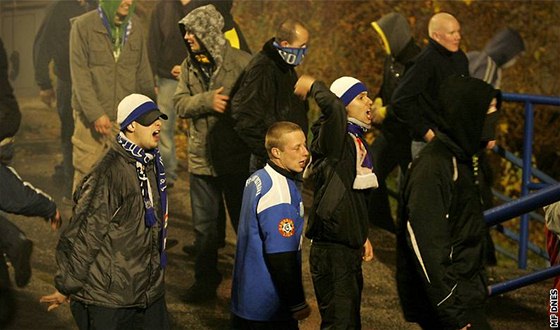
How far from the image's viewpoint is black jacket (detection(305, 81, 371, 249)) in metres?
5.89

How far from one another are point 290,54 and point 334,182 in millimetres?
1178

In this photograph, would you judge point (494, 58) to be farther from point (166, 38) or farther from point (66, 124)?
A: point (66, 124)

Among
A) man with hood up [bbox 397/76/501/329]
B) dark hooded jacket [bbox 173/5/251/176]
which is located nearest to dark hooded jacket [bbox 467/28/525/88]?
dark hooded jacket [bbox 173/5/251/176]

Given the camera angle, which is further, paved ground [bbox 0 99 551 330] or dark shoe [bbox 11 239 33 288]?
dark shoe [bbox 11 239 33 288]

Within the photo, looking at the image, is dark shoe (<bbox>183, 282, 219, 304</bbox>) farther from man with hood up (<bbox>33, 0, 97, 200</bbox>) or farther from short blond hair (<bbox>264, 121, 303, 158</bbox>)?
short blond hair (<bbox>264, 121, 303, 158</bbox>)

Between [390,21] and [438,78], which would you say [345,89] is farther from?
[390,21]

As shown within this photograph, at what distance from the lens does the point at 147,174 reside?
5.84 meters

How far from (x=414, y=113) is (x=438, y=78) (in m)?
0.28

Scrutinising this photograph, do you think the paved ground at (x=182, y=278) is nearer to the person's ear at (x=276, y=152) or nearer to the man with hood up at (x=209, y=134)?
the man with hood up at (x=209, y=134)

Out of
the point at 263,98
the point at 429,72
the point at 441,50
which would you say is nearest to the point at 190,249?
the point at 263,98

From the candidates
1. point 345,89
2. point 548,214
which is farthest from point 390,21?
point 548,214

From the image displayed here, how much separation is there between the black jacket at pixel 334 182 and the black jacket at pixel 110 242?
2.83 ft

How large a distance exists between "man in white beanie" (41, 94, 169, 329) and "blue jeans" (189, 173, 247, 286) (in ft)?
4.53

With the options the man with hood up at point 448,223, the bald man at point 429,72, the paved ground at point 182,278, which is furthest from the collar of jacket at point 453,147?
the bald man at point 429,72
